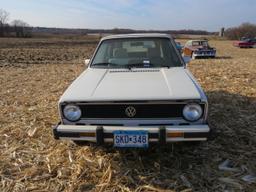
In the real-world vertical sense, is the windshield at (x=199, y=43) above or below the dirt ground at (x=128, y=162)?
above

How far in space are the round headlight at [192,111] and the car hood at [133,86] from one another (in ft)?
0.40

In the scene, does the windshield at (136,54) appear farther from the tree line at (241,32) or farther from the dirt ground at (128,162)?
the tree line at (241,32)

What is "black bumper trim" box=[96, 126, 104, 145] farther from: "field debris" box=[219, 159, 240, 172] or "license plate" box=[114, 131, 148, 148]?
"field debris" box=[219, 159, 240, 172]

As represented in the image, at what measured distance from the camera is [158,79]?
4.41 m

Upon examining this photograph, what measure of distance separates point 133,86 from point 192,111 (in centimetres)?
83

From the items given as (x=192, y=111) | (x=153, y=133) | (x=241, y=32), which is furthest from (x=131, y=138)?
(x=241, y=32)

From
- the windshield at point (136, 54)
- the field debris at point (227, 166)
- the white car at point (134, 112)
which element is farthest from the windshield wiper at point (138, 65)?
the field debris at point (227, 166)

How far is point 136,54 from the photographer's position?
542cm

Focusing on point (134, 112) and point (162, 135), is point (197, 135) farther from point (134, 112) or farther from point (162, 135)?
point (134, 112)

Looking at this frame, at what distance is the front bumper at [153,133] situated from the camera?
3674 mm

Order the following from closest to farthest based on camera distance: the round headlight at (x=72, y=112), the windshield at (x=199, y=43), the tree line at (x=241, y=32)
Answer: the round headlight at (x=72, y=112) → the windshield at (x=199, y=43) → the tree line at (x=241, y=32)

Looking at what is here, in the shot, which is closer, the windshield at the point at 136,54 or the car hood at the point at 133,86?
the car hood at the point at 133,86

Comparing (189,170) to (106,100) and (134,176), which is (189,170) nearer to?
(134,176)

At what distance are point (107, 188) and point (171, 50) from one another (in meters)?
2.71
